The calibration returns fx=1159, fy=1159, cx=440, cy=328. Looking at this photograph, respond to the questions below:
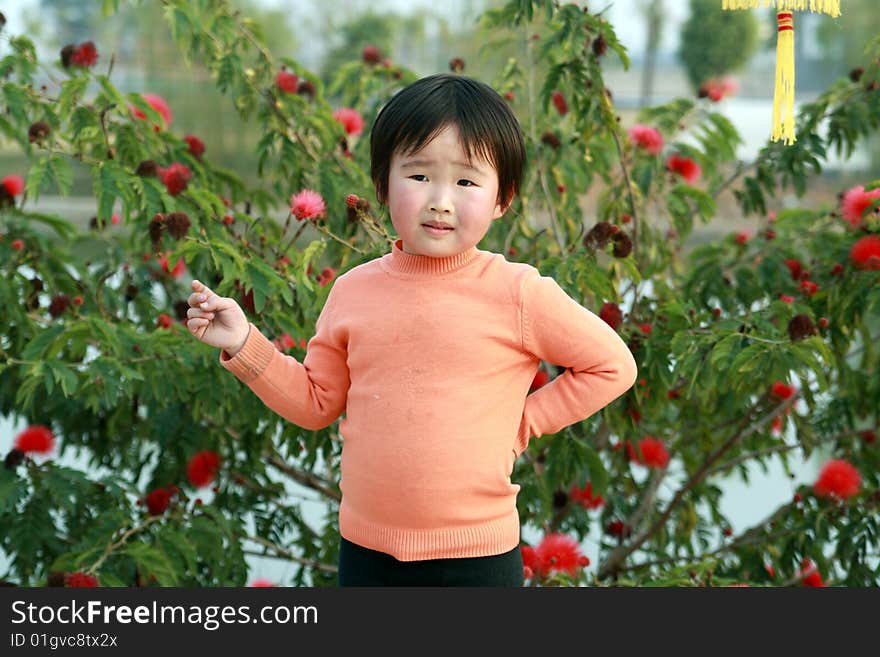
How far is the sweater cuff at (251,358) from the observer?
3.29 feet

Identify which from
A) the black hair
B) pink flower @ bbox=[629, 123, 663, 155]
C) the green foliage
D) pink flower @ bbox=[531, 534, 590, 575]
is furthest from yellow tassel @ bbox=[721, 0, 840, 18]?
the green foliage

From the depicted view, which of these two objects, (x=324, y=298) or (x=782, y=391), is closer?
(x=324, y=298)

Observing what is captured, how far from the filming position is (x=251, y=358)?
1.00 m

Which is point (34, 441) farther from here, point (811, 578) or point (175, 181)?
point (811, 578)

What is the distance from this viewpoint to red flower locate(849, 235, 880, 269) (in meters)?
1.63

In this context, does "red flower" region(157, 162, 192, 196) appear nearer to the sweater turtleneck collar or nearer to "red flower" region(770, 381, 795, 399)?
the sweater turtleneck collar

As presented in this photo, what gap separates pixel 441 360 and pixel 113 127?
40.1 inches

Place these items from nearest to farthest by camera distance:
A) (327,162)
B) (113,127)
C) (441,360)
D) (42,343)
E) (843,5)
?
(441,360), (843,5), (42,343), (113,127), (327,162)

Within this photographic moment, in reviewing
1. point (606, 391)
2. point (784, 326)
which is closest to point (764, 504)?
point (784, 326)

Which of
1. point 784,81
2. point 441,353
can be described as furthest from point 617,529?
point 441,353

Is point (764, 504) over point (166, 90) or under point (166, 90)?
under

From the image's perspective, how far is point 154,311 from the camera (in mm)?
1981

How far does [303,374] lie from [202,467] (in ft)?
2.77

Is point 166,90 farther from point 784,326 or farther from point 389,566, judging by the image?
point 389,566
